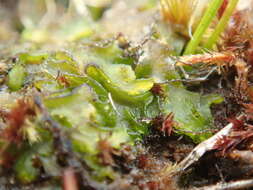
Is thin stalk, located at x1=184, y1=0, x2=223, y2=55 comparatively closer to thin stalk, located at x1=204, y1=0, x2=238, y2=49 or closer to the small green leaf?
thin stalk, located at x1=204, y1=0, x2=238, y2=49

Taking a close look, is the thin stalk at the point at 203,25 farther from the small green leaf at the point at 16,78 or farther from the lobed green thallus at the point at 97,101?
the small green leaf at the point at 16,78

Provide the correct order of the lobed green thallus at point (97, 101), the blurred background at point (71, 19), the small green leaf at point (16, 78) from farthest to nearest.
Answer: the blurred background at point (71, 19)
the small green leaf at point (16, 78)
the lobed green thallus at point (97, 101)

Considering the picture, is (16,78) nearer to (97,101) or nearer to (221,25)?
(97,101)

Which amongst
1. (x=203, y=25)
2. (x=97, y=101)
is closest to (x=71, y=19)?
(x=203, y=25)

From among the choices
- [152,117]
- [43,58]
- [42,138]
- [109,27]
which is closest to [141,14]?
[109,27]

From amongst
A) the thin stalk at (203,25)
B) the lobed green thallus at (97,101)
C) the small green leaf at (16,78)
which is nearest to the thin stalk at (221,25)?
the thin stalk at (203,25)

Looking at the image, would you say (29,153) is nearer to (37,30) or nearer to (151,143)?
(151,143)
